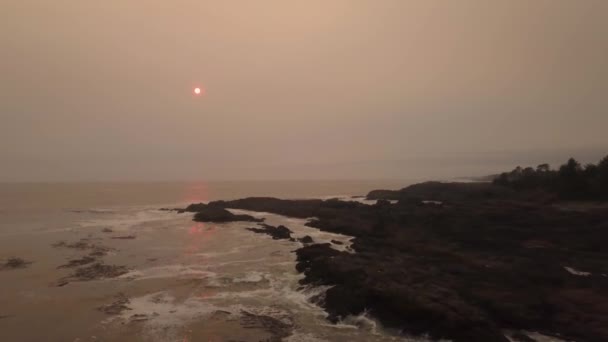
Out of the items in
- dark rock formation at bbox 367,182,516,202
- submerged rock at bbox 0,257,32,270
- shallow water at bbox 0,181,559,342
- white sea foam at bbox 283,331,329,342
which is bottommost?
white sea foam at bbox 283,331,329,342

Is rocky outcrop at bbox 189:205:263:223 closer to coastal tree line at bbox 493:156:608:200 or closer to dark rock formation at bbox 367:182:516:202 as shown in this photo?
dark rock formation at bbox 367:182:516:202

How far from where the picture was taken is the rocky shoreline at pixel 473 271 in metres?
17.2

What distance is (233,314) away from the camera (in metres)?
19.3

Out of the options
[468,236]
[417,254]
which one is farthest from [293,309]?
[468,236]

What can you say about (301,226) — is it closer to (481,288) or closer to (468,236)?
(468,236)

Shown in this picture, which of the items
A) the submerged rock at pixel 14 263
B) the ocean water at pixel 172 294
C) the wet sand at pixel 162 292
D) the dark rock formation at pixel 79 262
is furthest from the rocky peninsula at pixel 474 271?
the submerged rock at pixel 14 263

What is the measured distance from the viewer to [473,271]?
80.3 feet

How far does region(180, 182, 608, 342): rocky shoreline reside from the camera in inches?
677

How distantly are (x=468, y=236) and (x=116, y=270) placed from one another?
2957cm

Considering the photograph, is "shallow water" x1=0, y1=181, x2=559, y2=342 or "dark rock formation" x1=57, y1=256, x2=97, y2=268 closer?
"shallow water" x1=0, y1=181, x2=559, y2=342

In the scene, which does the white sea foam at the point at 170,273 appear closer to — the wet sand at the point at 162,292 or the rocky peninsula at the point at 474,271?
the wet sand at the point at 162,292

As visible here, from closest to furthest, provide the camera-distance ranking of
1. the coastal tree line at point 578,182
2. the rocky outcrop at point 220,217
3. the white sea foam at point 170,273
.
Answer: the white sea foam at point 170,273 < the coastal tree line at point 578,182 < the rocky outcrop at point 220,217

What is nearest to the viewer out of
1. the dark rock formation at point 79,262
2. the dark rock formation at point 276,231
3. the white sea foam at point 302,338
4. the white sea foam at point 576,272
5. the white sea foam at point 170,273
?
the white sea foam at point 302,338

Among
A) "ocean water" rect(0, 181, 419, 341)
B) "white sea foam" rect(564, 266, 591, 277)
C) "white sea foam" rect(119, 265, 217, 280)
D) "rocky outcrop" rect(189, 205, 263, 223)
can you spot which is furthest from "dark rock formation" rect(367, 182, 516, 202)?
"white sea foam" rect(119, 265, 217, 280)
